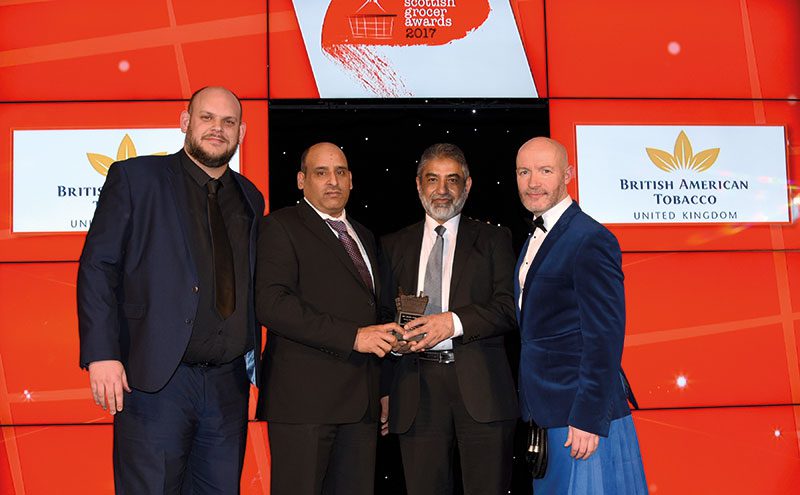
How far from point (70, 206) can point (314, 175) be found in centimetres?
187

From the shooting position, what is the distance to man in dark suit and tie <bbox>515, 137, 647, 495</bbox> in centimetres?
234

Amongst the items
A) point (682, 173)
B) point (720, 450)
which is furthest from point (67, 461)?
point (682, 173)

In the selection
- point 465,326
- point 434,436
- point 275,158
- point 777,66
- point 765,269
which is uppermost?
point 777,66

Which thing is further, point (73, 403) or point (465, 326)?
point (73, 403)

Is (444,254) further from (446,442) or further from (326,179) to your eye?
(446,442)

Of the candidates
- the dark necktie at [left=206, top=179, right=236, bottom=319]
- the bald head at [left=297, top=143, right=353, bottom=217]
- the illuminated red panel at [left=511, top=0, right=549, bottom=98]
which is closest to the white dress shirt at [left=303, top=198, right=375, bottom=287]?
the bald head at [left=297, top=143, right=353, bottom=217]

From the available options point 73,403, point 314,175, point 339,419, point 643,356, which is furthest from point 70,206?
point 643,356

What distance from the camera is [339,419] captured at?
2.78 metres

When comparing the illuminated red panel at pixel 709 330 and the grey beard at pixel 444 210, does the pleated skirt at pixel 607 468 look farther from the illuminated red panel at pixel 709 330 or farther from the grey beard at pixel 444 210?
the illuminated red panel at pixel 709 330

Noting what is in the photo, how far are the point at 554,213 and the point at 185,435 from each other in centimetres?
160

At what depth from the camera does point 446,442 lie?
293cm

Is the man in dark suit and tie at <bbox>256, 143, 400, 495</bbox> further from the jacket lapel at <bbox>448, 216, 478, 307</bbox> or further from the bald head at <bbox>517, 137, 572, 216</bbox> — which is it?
the bald head at <bbox>517, 137, 572, 216</bbox>

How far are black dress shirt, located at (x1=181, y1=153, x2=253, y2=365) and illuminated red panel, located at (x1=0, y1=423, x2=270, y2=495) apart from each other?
171 cm

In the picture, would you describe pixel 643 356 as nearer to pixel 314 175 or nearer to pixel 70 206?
pixel 314 175
